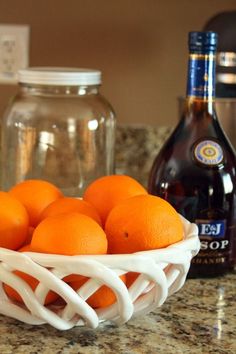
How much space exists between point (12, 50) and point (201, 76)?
560 mm

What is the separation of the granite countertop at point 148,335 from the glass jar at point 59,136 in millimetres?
388

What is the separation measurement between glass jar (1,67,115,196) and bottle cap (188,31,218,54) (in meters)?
0.25

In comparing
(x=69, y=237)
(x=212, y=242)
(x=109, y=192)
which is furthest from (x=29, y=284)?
(x=212, y=242)

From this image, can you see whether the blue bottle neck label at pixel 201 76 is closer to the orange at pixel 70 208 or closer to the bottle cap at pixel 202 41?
the bottle cap at pixel 202 41

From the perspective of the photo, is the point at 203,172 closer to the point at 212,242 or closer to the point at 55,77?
the point at 212,242

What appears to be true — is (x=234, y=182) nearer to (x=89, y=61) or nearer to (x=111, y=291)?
(x=111, y=291)

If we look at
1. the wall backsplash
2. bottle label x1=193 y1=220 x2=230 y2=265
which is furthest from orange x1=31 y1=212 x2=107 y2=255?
the wall backsplash

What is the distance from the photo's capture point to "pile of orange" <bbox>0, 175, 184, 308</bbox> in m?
0.69

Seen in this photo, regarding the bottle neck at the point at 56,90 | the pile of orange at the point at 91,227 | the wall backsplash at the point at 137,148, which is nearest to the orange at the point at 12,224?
the pile of orange at the point at 91,227

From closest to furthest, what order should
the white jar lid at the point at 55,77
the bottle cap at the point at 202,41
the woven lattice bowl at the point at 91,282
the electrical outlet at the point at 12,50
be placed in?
the woven lattice bowl at the point at 91,282
the bottle cap at the point at 202,41
the white jar lid at the point at 55,77
the electrical outlet at the point at 12,50

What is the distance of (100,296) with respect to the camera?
72 centimetres

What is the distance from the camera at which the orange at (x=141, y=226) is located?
720mm

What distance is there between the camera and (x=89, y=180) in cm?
117

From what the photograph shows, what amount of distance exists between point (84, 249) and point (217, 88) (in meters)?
0.57
